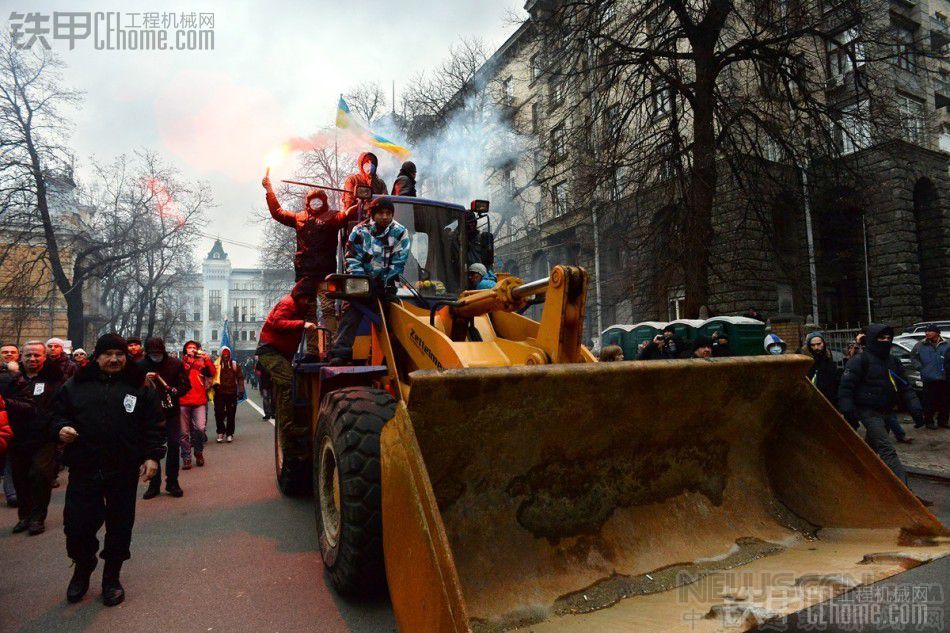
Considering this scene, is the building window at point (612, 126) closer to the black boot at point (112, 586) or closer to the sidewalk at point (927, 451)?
the sidewalk at point (927, 451)

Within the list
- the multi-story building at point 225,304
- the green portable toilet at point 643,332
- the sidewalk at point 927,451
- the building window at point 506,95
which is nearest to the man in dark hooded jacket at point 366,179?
the sidewalk at point 927,451

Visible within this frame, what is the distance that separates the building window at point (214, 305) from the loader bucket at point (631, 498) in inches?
3739

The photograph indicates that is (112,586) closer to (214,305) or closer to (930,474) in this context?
(930,474)

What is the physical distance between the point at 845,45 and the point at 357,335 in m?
13.0

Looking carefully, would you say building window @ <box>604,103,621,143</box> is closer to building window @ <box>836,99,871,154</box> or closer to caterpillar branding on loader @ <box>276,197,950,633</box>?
building window @ <box>836,99,871,154</box>

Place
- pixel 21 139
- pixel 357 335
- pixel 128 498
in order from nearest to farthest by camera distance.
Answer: pixel 128 498, pixel 357 335, pixel 21 139

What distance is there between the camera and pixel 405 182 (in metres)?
6.86

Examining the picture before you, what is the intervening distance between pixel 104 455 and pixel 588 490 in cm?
329

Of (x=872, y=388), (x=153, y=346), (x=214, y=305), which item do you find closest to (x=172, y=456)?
(x=153, y=346)

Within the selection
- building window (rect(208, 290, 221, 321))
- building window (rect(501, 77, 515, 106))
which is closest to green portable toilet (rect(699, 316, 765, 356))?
building window (rect(501, 77, 515, 106))

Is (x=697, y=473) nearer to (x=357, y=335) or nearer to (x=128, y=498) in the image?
(x=357, y=335)

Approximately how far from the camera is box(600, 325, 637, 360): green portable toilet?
1667 centimetres

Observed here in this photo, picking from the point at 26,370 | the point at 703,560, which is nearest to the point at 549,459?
the point at 703,560

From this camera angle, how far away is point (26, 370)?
19.9 feet
